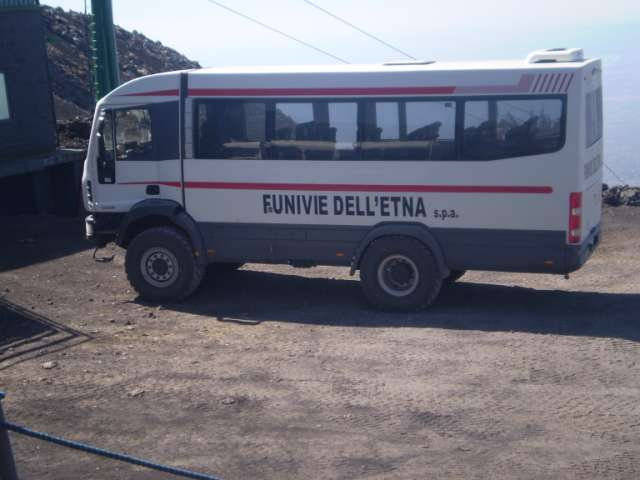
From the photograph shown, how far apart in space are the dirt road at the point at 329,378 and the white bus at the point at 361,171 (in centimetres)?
79

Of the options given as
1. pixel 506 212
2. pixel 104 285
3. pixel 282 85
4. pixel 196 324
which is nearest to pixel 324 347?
pixel 196 324

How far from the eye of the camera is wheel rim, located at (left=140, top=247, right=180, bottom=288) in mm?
13406

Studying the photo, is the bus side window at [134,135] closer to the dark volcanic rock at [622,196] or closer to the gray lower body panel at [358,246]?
the gray lower body panel at [358,246]

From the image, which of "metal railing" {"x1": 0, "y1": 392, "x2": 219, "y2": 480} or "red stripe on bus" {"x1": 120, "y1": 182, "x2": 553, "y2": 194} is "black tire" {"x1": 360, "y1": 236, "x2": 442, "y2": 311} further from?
"metal railing" {"x1": 0, "y1": 392, "x2": 219, "y2": 480}

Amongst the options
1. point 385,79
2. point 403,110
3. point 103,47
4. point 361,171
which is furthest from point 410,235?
point 103,47

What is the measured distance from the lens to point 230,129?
12789 mm

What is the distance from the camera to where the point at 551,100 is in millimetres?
11406

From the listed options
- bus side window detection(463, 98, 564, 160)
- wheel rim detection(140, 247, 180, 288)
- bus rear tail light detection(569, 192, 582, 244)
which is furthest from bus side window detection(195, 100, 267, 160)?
bus rear tail light detection(569, 192, 582, 244)

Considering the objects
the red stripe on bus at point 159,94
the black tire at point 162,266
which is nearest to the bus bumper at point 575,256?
the black tire at point 162,266

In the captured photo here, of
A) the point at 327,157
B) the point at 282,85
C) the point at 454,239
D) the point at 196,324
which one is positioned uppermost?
the point at 282,85

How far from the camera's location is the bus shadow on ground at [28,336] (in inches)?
429

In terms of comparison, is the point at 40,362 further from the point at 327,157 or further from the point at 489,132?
the point at 489,132

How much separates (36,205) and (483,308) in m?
12.5

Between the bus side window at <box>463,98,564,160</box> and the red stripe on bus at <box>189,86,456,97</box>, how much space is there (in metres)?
0.54
